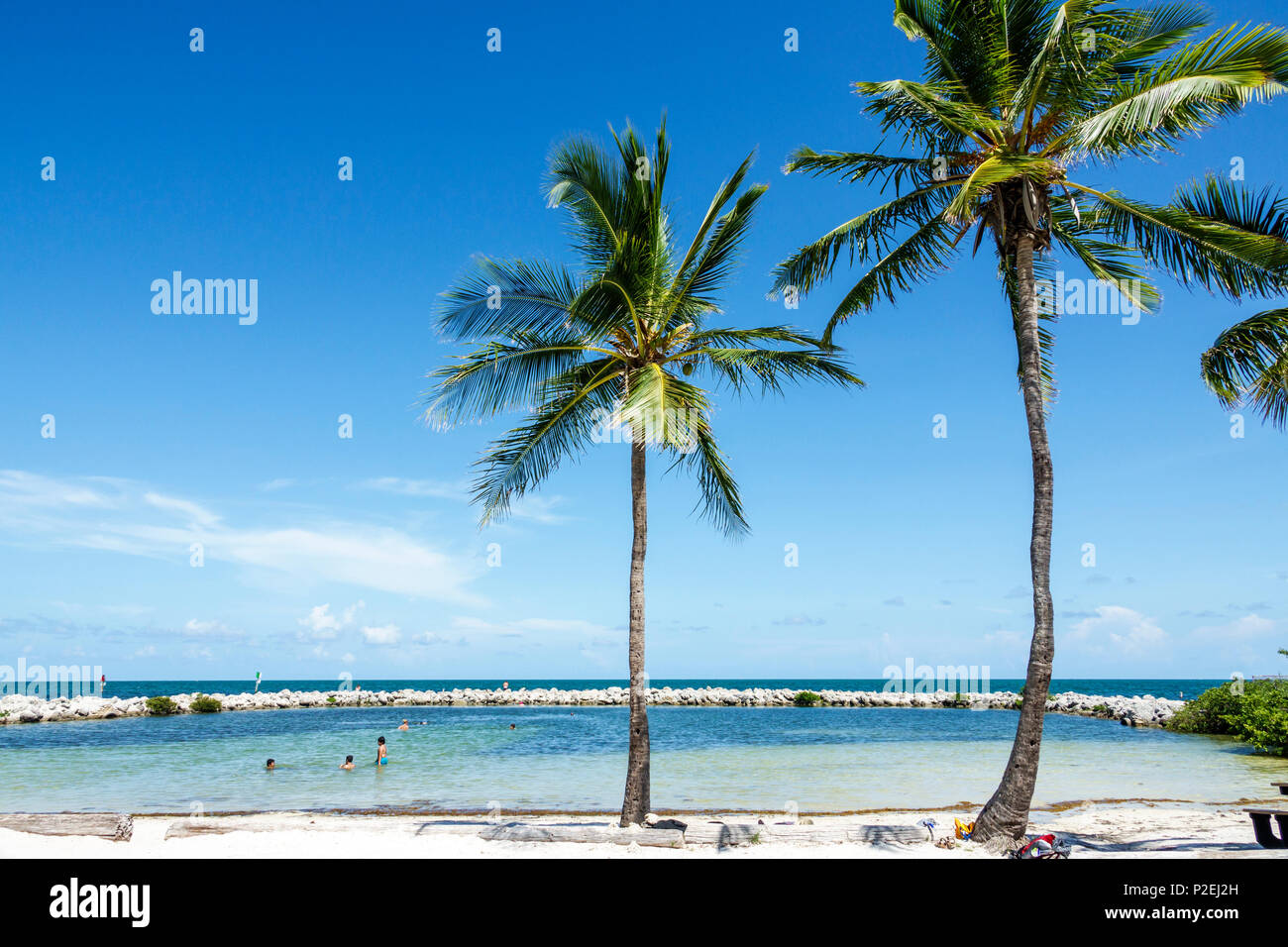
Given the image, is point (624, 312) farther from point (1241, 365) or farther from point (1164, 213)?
point (1241, 365)

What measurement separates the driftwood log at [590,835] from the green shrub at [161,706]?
43706mm

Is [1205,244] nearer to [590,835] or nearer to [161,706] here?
[590,835]

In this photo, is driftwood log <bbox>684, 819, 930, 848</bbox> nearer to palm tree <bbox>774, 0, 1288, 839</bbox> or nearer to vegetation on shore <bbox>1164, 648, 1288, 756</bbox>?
palm tree <bbox>774, 0, 1288, 839</bbox>

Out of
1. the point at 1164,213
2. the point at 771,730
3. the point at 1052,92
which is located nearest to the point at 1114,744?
the point at 771,730

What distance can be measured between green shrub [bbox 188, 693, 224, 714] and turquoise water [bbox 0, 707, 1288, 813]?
25.3 feet

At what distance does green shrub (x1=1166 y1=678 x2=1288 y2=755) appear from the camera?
23.1 metres

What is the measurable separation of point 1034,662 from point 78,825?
1317 centimetres

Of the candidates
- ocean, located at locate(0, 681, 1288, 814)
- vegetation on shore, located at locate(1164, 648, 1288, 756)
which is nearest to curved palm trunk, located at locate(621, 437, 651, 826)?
ocean, located at locate(0, 681, 1288, 814)

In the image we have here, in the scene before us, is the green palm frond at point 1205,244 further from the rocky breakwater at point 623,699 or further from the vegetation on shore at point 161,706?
the vegetation on shore at point 161,706

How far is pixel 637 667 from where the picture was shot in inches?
442
